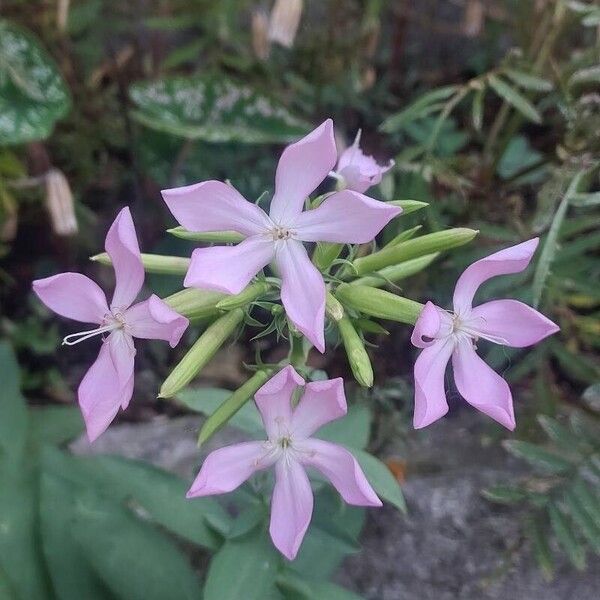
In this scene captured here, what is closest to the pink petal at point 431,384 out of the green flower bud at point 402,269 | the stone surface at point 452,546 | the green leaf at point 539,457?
the green flower bud at point 402,269

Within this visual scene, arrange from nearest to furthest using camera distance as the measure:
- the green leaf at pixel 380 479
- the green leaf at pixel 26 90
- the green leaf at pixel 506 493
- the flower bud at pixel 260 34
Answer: the green leaf at pixel 380 479, the green leaf at pixel 506 493, the green leaf at pixel 26 90, the flower bud at pixel 260 34

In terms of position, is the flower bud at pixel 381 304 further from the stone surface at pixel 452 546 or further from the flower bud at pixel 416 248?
the stone surface at pixel 452 546

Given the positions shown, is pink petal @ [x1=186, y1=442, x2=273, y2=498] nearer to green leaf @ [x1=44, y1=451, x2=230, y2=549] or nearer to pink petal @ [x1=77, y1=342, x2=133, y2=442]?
pink petal @ [x1=77, y1=342, x2=133, y2=442]

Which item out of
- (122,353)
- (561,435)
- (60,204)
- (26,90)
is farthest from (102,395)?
(26,90)

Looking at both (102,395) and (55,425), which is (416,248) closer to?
(102,395)

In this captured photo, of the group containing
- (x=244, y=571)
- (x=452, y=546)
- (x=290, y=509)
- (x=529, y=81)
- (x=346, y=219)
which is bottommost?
(x=452, y=546)
